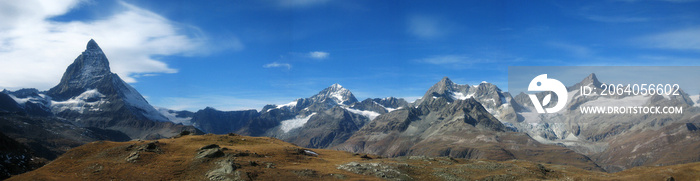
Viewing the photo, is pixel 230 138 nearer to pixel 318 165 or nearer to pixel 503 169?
pixel 318 165

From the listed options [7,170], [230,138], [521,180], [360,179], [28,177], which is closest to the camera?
[28,177]

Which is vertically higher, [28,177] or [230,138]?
[230,138]

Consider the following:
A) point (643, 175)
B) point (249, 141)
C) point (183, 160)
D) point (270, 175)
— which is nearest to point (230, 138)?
point (249, 141)

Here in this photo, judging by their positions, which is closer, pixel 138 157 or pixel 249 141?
pixel 138 157

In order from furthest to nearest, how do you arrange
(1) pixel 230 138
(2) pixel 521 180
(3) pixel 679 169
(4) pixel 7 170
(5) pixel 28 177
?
(1) pixel 230 138, (4) pixel 7 170, (2) pixel 521 180, (3) pixel 679 169, (5) pixel 28 177

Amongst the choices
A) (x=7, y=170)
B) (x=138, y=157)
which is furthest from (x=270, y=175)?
(x=7, y=170)

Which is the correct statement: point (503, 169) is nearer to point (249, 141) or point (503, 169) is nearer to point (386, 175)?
point (386, 175)
